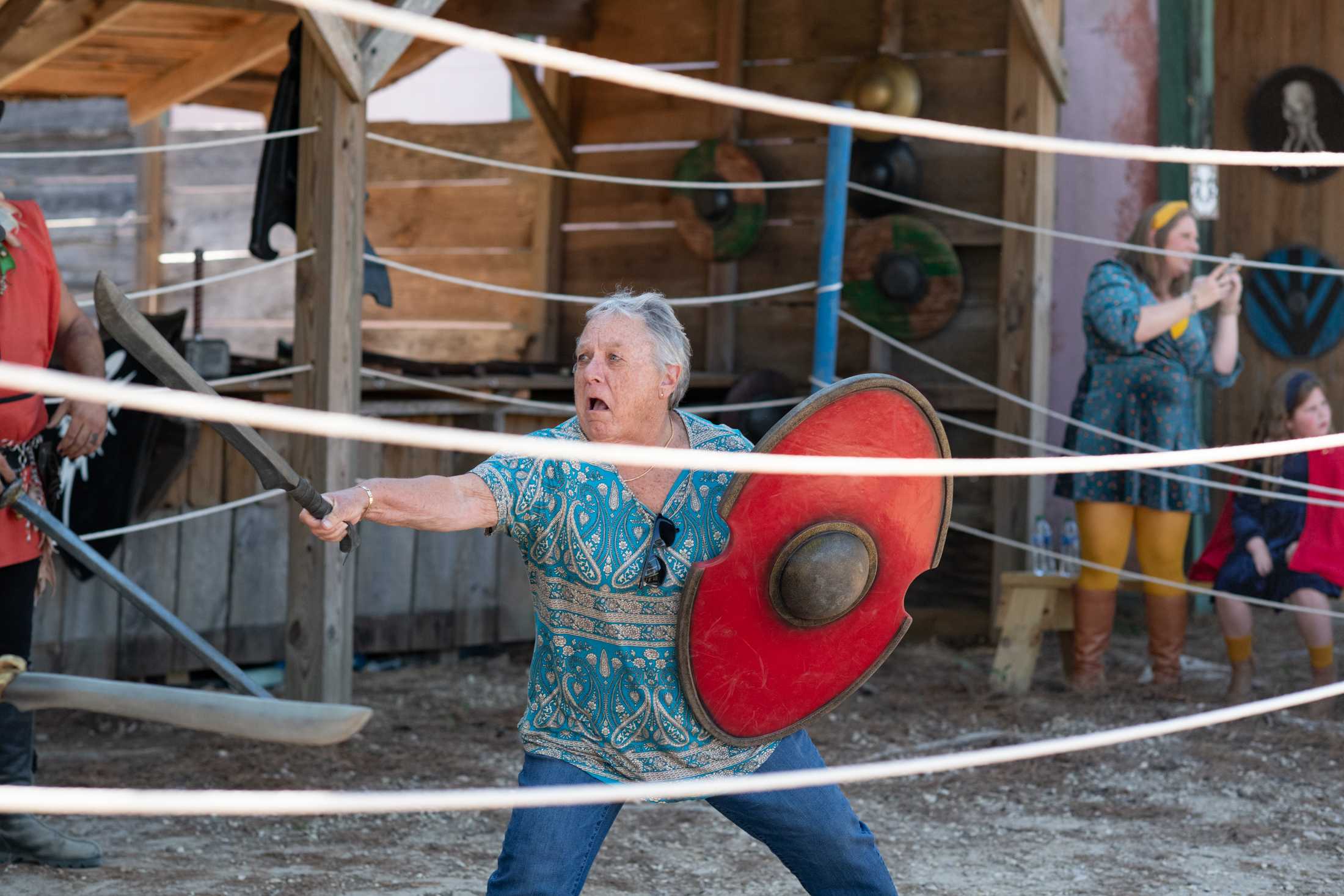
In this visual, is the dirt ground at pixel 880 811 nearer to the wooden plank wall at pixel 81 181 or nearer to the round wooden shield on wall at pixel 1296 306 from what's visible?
the round wooden shield on wall at pixel 1296 306

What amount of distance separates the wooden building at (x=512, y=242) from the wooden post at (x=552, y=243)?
0.04 feet

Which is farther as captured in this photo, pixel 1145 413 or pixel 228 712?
pixel 1145 413

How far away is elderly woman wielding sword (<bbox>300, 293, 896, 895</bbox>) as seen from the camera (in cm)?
190

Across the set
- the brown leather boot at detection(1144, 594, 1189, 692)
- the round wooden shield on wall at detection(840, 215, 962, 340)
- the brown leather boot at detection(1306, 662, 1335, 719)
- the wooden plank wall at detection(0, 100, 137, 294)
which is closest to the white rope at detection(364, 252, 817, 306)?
the round wooden shield on wall at detection(840, 215, 962, 340)

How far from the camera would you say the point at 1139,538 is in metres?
4.55

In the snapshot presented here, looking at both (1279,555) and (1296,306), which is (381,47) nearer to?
(1279,555)

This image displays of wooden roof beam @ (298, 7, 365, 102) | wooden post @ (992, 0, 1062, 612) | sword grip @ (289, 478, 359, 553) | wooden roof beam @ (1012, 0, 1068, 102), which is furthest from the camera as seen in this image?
wooden post @ (992, 0, 1062, 612)

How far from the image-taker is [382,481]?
1685 millimetres

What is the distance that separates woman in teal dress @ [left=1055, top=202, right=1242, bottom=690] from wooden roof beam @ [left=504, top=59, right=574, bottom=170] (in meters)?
2.70

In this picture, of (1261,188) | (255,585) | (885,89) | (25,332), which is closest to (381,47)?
(25,332)

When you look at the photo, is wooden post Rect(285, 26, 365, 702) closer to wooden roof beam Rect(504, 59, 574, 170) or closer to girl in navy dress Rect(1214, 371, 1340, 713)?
wooden roof beam Rect(504, 59, 574, 170)

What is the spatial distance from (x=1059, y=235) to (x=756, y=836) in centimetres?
314

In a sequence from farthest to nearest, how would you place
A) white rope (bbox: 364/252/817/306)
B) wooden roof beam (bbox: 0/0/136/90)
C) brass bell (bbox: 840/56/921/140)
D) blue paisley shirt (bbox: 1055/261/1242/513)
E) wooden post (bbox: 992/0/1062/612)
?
brass bell (bbox: 840/56/921/140) → wooden post (bbox: 992/0/1062/612) → wooden roof beam (bbox: 0/0/136/90) → blue paisley shirt (bbox: 1055/261/1242/513) → white rope (bbox: 364/252/817/306)

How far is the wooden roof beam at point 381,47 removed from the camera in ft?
12.6
